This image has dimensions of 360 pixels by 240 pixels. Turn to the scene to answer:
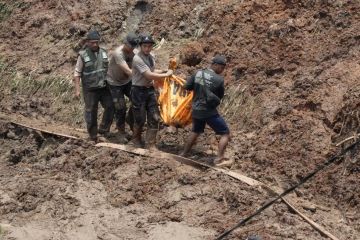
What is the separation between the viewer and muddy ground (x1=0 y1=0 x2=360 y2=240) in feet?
29.7

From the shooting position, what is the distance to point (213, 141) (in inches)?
417

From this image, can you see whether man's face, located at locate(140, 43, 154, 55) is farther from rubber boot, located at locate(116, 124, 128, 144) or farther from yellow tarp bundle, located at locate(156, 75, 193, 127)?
rubber boot, located at locate(116, 124, 128, 144)

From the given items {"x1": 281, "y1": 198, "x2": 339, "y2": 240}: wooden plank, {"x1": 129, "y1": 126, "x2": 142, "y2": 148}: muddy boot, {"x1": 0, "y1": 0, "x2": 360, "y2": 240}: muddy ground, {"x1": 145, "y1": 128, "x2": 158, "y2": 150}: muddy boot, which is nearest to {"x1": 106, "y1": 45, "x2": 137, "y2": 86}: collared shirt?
{"x1": 129, "y1": 126, "x2": 142, "y2": 148}: muddy boot

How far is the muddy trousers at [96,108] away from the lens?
1101 cm

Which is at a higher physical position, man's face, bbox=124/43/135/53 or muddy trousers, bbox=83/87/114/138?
man's face, bbox=124/43/135/53

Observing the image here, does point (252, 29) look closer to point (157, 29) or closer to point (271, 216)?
point (157, 29)

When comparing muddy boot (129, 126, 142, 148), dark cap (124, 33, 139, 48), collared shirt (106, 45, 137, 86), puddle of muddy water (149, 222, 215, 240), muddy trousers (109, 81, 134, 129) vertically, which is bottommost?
puddle of muddy water (149, 222, 215, 240)

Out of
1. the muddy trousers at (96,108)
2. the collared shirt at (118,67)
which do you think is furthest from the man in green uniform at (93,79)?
the collared shirt at (118,67)

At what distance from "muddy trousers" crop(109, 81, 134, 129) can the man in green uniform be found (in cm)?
17

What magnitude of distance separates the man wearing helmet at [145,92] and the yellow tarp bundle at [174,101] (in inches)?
6.4

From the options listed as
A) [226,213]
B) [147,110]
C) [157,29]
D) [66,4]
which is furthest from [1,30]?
[226,213]

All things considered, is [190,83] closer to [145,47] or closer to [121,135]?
[145,47]

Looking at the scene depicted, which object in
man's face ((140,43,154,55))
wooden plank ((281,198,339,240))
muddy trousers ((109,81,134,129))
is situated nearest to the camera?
wooden plank ((281,198,339,240))

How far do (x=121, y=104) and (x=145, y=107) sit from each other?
515 millimetres
